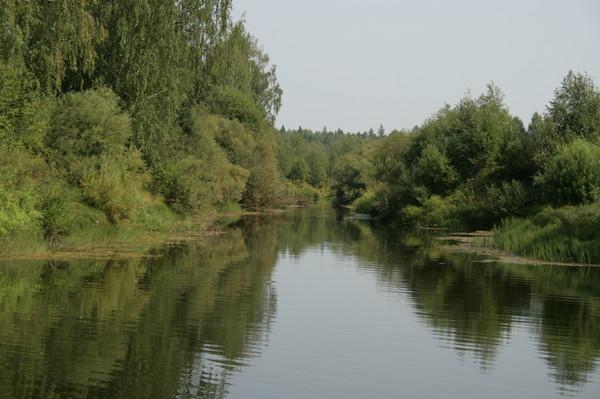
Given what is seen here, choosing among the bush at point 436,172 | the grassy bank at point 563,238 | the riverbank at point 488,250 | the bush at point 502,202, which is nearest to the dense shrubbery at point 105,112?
the riverbank at point 488,250

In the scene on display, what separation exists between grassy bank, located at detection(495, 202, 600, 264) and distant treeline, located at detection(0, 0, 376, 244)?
16.1 meters

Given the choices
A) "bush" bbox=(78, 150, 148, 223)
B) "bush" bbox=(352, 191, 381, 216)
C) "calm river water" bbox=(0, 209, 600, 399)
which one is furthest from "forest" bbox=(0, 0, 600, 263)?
"bush" bbox=(352, 191, 381, 216)

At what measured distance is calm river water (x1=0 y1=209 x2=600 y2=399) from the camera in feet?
37.1

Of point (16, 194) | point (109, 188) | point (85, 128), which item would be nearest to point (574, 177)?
point (109, 188)

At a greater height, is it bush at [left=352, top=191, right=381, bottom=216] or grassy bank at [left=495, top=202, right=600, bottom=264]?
bush at [left=352, top=191, right=381, bottom=216]

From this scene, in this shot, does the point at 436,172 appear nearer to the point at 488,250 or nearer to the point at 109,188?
the point at 488,250

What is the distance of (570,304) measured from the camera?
19.6 metres

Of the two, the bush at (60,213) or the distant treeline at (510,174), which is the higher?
the distant treeline at (510,174)

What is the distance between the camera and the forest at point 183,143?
2531 centimetres

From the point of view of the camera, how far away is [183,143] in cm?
4781

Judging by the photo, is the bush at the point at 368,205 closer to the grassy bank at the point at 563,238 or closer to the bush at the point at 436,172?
the bush at the point at 436,172

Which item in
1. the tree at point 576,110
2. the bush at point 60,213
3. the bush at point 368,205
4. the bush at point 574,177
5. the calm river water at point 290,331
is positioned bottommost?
the calm river water at point 290,331

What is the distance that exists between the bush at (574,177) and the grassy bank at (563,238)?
3420mm

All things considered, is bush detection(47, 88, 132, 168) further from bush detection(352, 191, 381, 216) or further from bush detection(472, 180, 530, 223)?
bush detection(352, 191, 381, 216)
